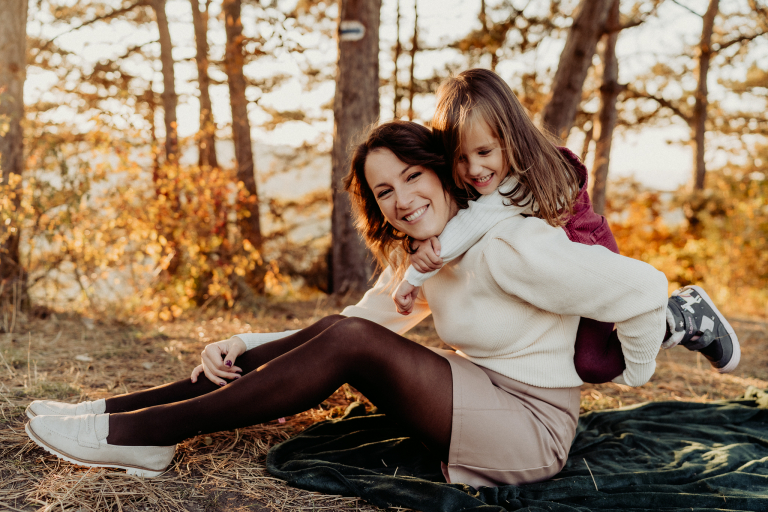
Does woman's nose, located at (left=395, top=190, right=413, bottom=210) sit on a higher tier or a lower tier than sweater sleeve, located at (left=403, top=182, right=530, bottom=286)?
higher

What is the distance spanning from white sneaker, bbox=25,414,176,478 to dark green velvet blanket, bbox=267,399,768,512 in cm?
40

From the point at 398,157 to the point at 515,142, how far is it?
401 millimetres

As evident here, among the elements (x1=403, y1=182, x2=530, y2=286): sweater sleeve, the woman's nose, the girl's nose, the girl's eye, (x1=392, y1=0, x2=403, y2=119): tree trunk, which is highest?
(x1=392, y1=0, x2=403, y2=119): tree trunk

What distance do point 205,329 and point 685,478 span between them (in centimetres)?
288

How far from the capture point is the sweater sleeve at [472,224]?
1750mm

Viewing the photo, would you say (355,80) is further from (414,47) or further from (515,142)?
(414,47)

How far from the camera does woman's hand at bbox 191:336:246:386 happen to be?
1.83 meters

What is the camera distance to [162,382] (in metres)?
2.51

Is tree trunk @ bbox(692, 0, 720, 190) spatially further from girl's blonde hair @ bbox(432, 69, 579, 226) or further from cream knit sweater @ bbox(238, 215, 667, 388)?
cream knit sweater @ bbox(238, 215, 667, 388)

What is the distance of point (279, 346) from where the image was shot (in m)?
1.98

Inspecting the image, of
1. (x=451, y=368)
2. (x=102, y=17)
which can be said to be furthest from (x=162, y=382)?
(x=102, y=17)

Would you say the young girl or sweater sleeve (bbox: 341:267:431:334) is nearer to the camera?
the young girl

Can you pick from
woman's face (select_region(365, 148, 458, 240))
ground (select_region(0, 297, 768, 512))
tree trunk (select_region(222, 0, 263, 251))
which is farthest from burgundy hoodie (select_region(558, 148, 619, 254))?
tree trunk (select_region(222, 0, 263, 251))

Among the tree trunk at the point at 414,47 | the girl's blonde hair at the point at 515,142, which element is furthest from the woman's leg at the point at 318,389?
the tree trunk at the point at 414,47
